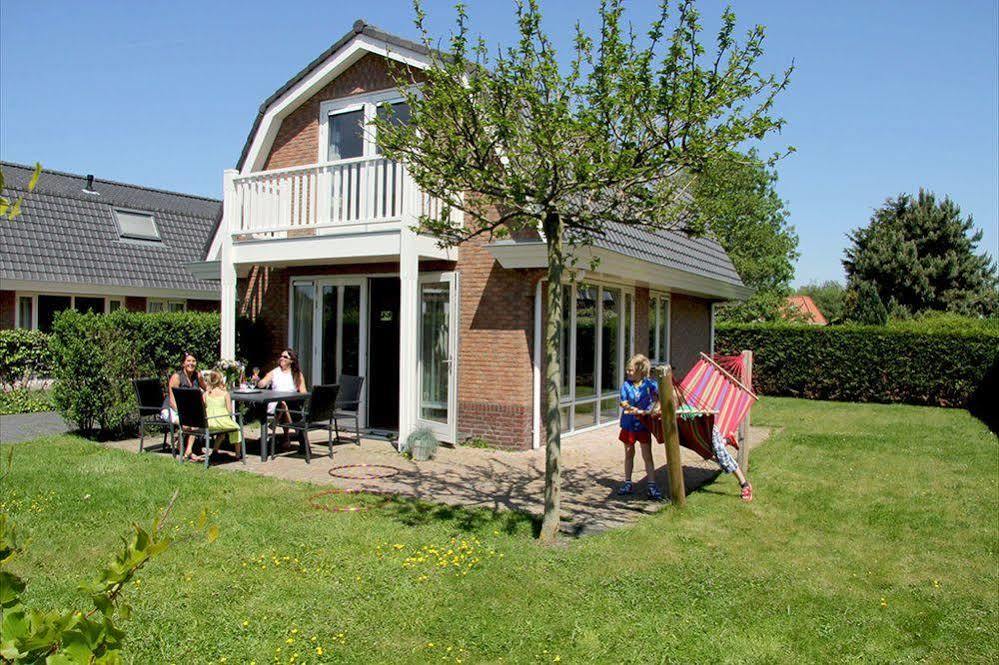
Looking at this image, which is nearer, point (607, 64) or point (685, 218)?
point (607, 64)

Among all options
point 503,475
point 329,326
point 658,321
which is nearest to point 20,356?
point 329,326

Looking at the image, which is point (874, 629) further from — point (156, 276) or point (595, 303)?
point (156, 276)

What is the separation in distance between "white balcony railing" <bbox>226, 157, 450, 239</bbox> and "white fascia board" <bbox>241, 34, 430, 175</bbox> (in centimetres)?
139

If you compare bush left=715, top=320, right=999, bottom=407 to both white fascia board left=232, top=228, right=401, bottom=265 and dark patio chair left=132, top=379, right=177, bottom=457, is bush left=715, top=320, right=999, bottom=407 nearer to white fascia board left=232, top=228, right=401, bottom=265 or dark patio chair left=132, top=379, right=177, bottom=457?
white fascia board left=232, top=228, right=401, bottom=265

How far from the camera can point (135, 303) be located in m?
21.5

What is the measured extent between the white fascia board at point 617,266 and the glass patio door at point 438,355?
120cm

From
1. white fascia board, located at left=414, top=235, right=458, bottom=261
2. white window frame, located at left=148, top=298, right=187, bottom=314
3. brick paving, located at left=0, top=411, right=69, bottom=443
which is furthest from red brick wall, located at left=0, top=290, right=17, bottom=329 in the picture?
white fascia board, located at left=414, top=235, right=458, bottom=261

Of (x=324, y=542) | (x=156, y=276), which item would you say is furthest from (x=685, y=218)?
(x=156, y=276)

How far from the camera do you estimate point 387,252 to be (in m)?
10.8

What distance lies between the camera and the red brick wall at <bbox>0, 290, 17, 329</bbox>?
60.6 feet

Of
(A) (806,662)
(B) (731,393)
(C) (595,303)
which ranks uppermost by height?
(C) (595,303)

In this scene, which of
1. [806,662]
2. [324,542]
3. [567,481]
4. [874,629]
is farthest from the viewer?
[567,481]

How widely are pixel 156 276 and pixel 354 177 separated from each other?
500 inches

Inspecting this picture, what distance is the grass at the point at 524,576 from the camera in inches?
178
